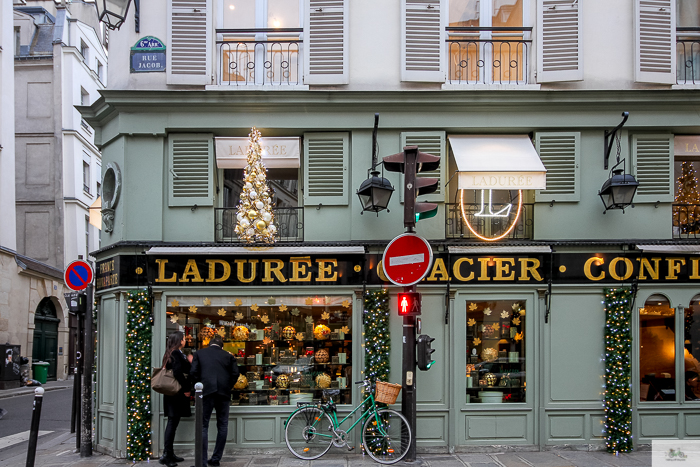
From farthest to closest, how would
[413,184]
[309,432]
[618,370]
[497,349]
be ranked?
[497,349] < [618,370] < [309,432] < [413,184]

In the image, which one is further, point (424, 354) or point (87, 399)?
point (87, 399)

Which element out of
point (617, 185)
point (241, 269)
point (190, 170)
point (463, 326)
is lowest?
point (463, 326)

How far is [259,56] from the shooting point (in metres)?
9.50

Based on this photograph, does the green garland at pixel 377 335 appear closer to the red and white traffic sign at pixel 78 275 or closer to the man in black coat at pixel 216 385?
the man in black coat at pixel 216 385

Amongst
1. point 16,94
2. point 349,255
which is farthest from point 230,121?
point 16,94

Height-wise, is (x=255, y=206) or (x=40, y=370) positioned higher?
(x=255, y=206)

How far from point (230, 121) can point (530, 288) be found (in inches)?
216

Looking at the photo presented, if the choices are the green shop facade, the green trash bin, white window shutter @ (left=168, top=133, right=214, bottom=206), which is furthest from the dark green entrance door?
white window shutter @ (left=168, top=133, right=214, bottom=206)

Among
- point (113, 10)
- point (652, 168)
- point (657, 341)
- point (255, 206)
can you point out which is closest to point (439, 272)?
point (255, 206)

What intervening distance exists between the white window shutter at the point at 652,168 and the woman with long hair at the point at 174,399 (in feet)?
24.8

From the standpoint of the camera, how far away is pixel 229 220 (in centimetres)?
940

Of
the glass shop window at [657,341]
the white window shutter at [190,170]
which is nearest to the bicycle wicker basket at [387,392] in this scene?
the white window shutter at [190,170]

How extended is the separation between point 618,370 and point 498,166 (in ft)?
12.0

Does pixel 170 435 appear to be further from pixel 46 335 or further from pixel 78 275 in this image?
pixel 46 335
